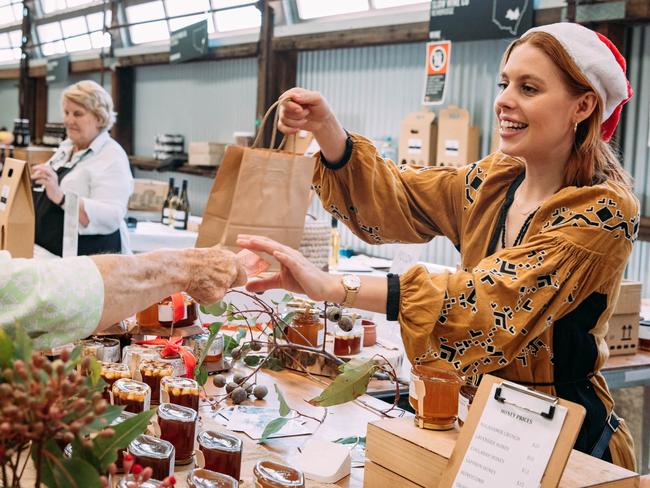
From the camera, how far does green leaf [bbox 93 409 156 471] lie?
0.81 metres

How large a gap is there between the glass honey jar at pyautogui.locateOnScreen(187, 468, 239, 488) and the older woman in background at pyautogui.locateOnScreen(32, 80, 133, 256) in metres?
3.13

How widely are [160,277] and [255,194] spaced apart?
62cm

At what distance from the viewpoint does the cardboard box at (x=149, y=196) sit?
7.27 metres

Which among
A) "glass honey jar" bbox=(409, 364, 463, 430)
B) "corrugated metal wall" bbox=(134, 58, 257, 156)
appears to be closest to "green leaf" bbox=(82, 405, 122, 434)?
"glass honey jar" bbox=(409, 364, 463, 430)

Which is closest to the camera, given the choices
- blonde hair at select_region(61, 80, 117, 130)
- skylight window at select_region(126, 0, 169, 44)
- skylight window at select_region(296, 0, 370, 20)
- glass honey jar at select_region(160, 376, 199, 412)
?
glass honey jar at select_region(160, 376, 199, 412)

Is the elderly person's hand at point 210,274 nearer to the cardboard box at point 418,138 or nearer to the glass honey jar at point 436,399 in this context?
the glass honey jar at point 436,399

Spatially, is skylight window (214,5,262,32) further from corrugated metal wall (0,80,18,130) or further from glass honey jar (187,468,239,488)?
glass honey jar (187,468,239,488)

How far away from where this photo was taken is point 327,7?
7395 mm

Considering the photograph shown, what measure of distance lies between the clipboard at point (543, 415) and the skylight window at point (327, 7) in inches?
239

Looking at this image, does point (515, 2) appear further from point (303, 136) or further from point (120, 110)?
point (120, 110)

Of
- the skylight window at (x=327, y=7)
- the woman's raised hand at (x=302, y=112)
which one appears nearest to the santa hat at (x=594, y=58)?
the woman's raised hand at (x=302, y=112)

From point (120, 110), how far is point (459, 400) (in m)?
9.64

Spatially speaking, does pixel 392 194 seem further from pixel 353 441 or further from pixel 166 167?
pixel 166 167

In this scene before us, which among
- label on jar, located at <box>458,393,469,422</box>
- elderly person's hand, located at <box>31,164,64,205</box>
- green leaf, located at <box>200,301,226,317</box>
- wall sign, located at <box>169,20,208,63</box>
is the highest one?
wall sign, located at <box>169,20,208,63</box>
